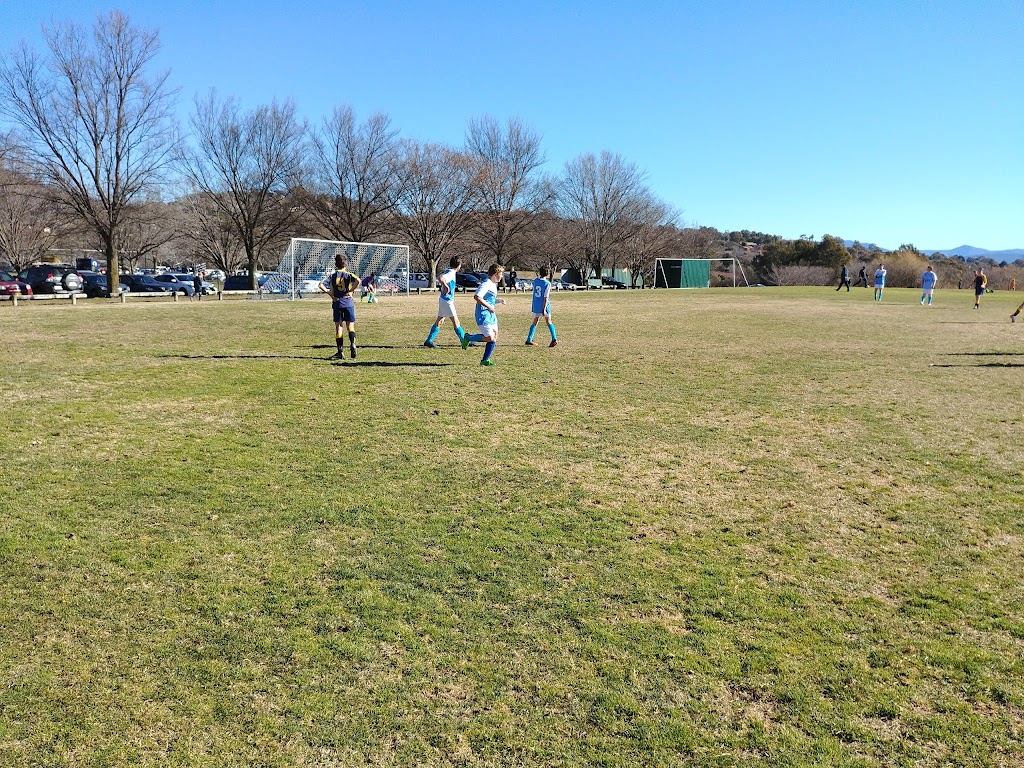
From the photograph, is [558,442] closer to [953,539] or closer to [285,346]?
[953,539]

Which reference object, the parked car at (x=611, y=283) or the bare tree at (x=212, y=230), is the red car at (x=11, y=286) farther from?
the parked car at (x=611, y=283)

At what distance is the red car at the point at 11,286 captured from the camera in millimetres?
Answer: 31906

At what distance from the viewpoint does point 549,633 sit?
3816 millimetres

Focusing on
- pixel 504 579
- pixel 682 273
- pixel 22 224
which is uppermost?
pixel 22 224

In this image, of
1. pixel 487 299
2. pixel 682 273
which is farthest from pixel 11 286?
pixel 682 273

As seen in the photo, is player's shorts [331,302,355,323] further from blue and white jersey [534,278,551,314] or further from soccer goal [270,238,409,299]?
soccer goal [270,238,409,299]

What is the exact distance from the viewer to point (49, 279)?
113ft

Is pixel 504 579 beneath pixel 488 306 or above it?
beneath

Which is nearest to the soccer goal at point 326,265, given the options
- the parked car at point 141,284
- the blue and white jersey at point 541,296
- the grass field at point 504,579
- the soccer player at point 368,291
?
the soccer player at point 368,291

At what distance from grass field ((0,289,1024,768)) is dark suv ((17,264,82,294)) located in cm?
2933

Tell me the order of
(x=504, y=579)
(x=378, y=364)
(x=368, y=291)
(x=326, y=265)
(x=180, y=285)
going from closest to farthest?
(x=504, y=579) → (x=378, y=364) → (x=368, y=291) → (x=326, y=265) → (x=180, y=285)

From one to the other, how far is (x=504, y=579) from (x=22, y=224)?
5487 centimetres

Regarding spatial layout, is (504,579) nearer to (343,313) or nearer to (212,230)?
(343,313)

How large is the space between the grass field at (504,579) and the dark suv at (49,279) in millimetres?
29335
